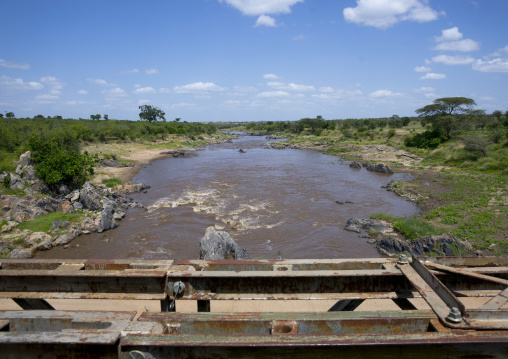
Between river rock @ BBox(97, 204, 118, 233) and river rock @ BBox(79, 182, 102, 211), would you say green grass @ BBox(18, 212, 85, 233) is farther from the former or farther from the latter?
river rock @ BBox(97, 204, 118, 233)

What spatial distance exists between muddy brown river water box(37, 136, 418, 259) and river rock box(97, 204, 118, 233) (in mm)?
329

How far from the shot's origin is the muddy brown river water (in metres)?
12.3

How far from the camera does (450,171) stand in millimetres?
24969

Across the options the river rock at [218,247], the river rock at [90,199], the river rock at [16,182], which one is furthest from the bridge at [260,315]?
the river rock at [16,182]

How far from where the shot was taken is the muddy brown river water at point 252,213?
12320mm

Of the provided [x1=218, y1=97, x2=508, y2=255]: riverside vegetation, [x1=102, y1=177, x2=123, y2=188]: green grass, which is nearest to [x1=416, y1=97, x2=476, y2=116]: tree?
[x1=218, y1=97, x2=508, y2=255]: riverside vegetation

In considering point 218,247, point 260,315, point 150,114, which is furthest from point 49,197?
point 150,114

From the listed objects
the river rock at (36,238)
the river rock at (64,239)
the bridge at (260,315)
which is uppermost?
the bridge at (260,315)

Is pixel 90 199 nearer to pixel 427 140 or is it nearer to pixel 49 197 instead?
pixel 49 197

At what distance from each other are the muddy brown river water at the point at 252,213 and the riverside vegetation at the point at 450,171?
6.04 feet

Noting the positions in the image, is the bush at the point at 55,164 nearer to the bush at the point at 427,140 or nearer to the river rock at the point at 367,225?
the river rock at the point at 367,225

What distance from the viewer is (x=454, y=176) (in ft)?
75.4

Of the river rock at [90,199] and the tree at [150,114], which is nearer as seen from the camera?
the river rock at [90,199]

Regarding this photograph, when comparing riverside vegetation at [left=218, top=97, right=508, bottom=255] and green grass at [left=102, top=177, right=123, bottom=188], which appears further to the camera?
green grass at [left=102, top=177, right=123, bottom=188]
